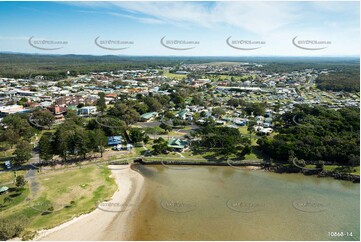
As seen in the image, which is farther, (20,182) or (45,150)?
(45,150)

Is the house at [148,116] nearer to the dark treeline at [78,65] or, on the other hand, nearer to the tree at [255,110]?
the tree at [255,110]

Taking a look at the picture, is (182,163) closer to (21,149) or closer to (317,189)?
(317,189)

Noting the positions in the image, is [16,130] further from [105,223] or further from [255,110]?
[255,110]

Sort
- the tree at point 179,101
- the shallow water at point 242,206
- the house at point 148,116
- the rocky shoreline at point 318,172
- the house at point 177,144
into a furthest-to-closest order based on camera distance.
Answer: the tree at point 179,101 < the house at point 148,116 < the house at point 177,144 < the rocky shoreline at point 318,172 < the shallow water at point 242,206

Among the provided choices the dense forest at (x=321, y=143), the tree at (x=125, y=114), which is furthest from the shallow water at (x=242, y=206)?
the tree at (x=125, y=114)

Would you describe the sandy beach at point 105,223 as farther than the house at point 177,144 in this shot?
No

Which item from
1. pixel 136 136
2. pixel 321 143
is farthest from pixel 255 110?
pixel 136 136
